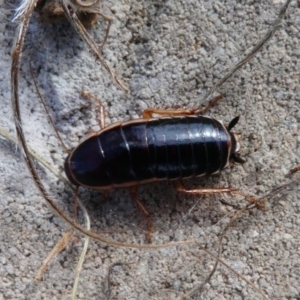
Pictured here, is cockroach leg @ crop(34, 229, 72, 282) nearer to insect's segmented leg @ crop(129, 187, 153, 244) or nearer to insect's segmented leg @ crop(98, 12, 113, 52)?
insect's segmented leg @ crop(129, 187, 153, 244)

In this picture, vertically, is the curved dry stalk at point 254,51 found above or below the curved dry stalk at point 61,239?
above

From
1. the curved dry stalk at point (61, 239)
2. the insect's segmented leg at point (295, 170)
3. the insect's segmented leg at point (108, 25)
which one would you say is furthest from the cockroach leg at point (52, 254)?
the insect's segmented leg at point (295, 170)

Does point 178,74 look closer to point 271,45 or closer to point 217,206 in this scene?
point 271,45

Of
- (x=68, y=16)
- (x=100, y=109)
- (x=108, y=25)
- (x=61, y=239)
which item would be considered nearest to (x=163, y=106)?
(x=100, y=109)

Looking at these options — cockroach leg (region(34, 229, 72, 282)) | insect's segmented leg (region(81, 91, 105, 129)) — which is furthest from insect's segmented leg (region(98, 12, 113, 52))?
cockroach leg (region(34, 229, 72, 282))

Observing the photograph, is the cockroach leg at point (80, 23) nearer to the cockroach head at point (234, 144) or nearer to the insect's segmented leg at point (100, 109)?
the insect's segmented leg at point (100, 109)

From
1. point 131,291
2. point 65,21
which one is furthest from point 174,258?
point 65,21

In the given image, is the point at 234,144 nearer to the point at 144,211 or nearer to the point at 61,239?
the point at 144,211
